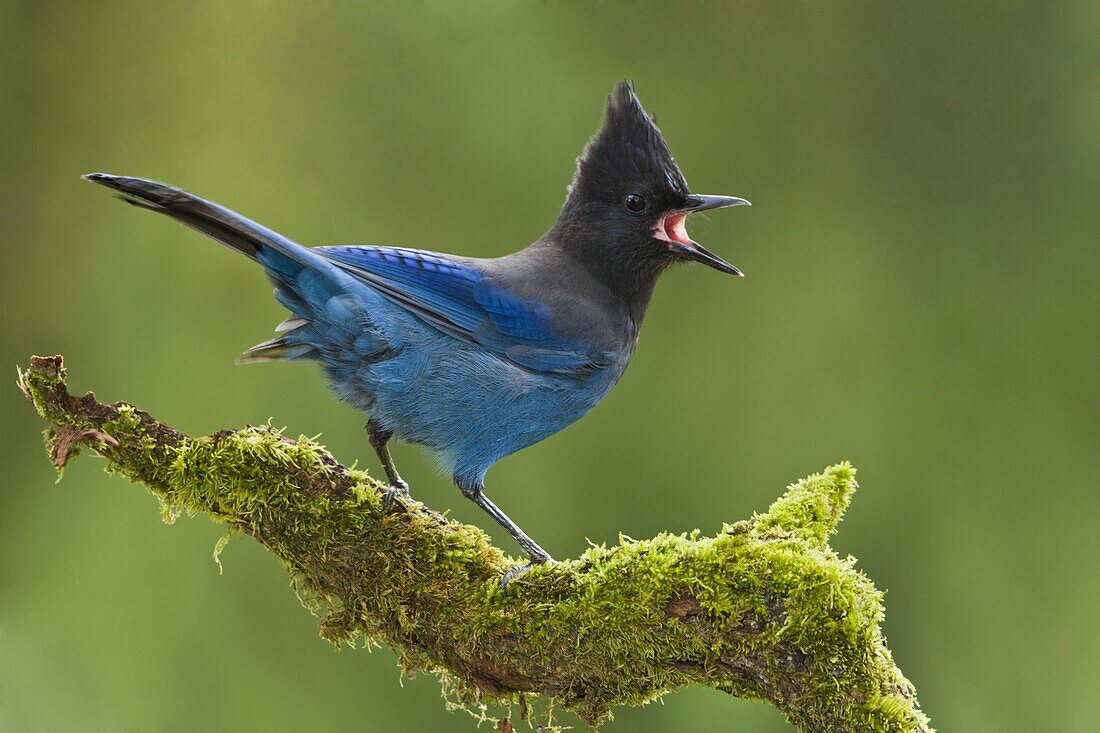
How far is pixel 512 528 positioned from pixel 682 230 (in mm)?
1441

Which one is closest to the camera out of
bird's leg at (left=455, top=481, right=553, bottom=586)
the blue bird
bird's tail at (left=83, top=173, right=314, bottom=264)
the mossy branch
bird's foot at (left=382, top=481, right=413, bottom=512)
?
the mossy branch

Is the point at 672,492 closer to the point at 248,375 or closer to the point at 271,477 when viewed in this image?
the point at 248,375

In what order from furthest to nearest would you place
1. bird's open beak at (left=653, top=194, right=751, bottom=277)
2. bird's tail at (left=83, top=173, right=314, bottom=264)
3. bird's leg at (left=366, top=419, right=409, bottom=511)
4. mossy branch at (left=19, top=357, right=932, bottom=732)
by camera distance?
bird's open beak at (left=653, top=194, right=751, bottom=277), bird's leg at (left=366, top=419, right=409, bottom=511), bird's tail at (left=83, top=173, right=314, bottom=264), mossy branch at (left=19, top=357, right=932, bottom=732)

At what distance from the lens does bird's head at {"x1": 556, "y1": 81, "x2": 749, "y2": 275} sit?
4879 mm

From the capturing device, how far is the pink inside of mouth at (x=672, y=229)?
4.92m

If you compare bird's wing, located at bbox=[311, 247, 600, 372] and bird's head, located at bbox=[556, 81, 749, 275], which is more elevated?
bird's head, located at bbox=[556, 81, 749, 275]

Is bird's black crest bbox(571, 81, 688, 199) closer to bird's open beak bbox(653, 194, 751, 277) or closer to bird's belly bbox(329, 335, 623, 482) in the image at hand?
bird's open beak bbox(653, 194, 751, 277)

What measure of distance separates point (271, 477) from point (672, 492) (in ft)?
11.1

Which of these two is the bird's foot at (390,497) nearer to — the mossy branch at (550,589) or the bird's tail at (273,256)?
the mossy branch at (550,589)

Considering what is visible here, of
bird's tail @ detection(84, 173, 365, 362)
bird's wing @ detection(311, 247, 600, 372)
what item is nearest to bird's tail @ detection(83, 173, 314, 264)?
bird's tail @ detection(84, 173, 365, 362)

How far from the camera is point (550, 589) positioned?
150 inches

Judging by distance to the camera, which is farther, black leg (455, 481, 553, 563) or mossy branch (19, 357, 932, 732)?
black leg (455, 481, 553, 563)

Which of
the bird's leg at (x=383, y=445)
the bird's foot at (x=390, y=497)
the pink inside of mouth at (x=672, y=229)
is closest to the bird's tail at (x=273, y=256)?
the bird's leg at (x=383, y=445)

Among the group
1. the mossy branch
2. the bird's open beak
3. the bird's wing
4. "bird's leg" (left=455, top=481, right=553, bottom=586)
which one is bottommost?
Result: the mossy branch
